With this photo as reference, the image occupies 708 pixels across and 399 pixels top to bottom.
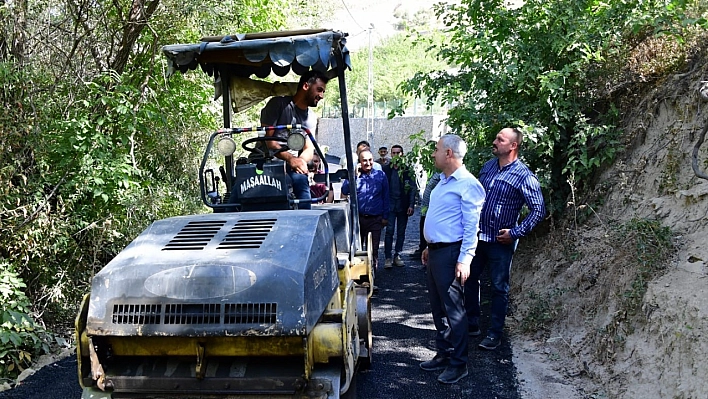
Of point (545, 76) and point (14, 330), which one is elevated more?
point (545, 76)

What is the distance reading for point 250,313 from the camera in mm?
3344

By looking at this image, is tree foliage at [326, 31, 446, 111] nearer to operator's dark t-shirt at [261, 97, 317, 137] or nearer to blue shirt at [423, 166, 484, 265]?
operator's dark t-shirt at [261, 97, 317, 137]

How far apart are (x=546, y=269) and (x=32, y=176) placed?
18.0 feet

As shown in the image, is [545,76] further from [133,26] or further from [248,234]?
[133,26]

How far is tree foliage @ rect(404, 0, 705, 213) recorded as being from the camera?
6.91m

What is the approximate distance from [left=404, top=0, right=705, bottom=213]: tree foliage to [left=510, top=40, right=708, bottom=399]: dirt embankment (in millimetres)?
415

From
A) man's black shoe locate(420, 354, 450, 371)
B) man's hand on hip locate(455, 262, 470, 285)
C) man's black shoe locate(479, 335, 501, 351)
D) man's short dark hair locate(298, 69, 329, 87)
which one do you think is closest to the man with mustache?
man's short dark hair locate(298, 69, 329, 87)

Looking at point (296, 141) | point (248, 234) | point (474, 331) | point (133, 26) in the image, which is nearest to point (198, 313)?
point (248, 234)

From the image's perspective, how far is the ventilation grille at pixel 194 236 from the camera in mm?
Answer: 3783

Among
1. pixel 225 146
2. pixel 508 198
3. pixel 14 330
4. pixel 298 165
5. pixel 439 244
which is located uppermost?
pixel 225 146

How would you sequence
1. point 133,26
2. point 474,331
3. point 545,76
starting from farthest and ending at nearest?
point 133,26, point 545,76, point 474,331

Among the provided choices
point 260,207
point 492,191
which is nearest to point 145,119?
point 260,207

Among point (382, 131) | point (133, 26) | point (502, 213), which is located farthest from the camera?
point (382, 131)

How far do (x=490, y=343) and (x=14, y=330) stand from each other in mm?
4278
